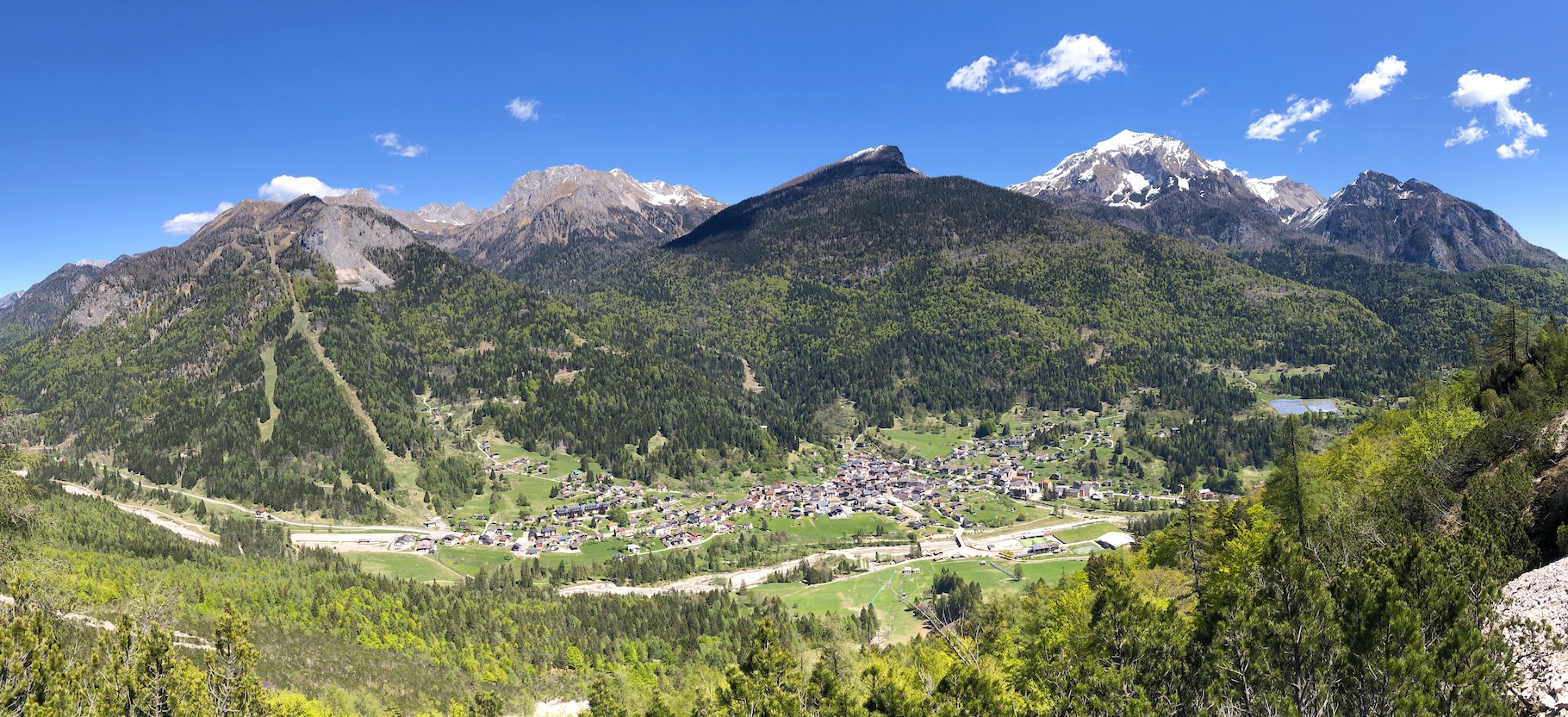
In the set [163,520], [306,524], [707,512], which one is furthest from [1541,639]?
[163,520]

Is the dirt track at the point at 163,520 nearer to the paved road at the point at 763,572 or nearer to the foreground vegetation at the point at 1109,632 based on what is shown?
the foreground vegetation at the point at 1109,632

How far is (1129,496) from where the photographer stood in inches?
7470

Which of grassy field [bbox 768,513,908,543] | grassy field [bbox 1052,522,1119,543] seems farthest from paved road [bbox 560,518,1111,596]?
grassy field [bbox 768,513,908,543]

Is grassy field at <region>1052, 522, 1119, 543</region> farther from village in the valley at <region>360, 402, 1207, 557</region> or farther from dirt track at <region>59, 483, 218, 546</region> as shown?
dirt track at <region>59, 483, 218, 546</region>

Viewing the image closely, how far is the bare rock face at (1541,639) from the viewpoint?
77.0 ft

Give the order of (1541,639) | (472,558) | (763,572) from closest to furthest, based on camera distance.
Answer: (1541,639), (763,572), (472,558)

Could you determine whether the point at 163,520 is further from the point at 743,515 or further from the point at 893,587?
the point at 893,587

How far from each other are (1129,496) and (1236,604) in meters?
178

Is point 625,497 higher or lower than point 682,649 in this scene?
higher

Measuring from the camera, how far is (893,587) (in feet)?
433

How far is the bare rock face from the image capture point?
924 inches

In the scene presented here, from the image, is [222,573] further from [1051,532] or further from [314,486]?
[1051,532]

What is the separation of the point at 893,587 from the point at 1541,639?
11152 centimetres

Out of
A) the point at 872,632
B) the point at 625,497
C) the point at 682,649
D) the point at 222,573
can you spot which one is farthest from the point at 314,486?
the point at 872,632
